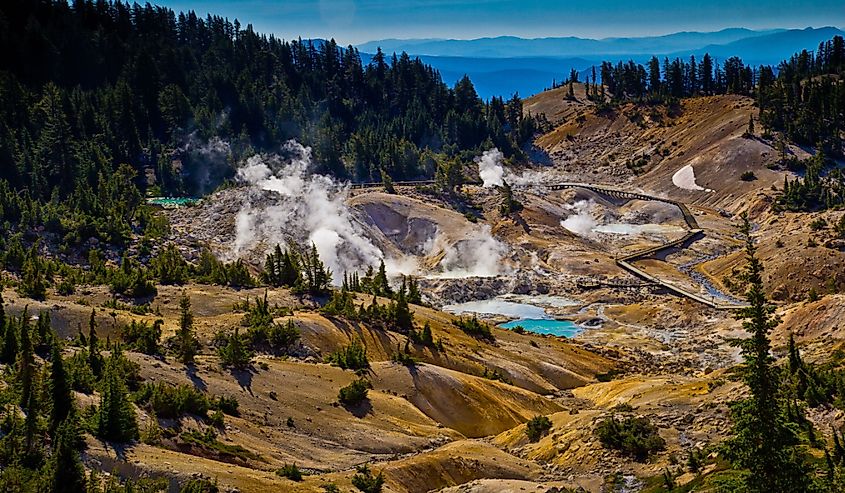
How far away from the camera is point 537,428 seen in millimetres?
39469

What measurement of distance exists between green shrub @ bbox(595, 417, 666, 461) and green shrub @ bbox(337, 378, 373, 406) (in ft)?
39.3

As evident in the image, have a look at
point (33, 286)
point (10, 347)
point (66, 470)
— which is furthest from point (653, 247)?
point (66, 470)

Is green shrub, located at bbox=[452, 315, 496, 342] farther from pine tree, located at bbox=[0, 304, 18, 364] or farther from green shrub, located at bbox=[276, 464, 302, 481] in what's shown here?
pine tree, located at bbox=[0, 304, 18, 364]

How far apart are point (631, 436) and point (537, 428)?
260 inches

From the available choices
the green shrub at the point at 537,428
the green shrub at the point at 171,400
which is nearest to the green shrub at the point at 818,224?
the green shrub at the point at 537,428

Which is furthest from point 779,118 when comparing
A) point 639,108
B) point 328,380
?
point 328,380

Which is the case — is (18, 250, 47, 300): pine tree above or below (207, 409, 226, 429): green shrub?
above

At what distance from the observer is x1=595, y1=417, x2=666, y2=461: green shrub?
32.9 m

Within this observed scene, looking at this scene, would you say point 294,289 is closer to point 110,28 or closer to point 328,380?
point 328,380

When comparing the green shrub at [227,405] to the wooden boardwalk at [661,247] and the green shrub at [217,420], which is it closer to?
the green shrub at [217,420]

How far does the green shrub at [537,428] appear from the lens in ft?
128

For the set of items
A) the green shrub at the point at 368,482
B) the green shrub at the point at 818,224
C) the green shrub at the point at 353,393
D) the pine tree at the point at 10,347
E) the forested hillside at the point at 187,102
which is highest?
the forested hillside at the point at 187,102

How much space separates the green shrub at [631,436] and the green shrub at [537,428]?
407 cm

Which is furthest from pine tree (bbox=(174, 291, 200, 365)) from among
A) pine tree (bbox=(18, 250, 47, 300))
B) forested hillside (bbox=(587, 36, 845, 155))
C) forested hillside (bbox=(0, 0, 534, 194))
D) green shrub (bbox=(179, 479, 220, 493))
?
forested hillside (bbox=(587, 36, 845, 155))
